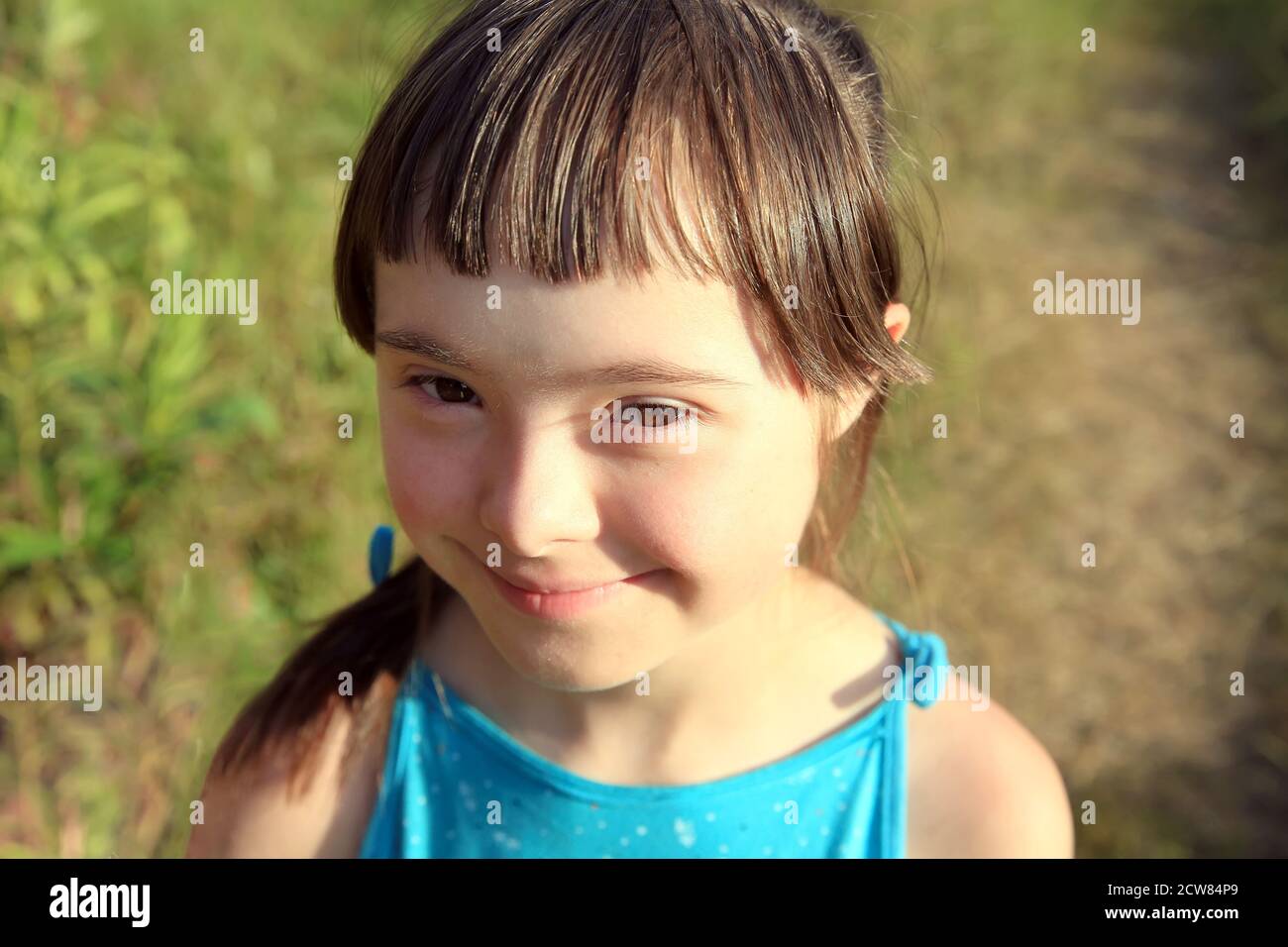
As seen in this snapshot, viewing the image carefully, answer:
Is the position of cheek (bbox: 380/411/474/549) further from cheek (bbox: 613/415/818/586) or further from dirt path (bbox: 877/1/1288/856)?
dirt path (bbox: 877/1/1288/856)

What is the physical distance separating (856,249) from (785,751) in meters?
0.68

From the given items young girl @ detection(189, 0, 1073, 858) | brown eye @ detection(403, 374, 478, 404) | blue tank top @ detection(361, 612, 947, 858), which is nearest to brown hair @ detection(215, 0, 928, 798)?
young girl @ detection(189, 0, 1073, 858)

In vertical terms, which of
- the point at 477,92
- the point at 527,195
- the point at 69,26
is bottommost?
the point at 527,195

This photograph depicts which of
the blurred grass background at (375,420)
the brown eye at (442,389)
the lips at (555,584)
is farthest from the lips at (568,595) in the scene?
the blurred grass background at (375,420)

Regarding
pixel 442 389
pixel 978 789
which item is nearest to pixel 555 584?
pixel 442 389

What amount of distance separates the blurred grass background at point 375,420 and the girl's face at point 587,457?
0.66 m

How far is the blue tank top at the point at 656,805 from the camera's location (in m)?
1.70

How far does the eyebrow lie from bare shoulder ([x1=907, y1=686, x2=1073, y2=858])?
65 centimetres

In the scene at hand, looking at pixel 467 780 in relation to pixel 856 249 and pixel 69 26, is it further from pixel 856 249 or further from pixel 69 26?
pixel 69 26

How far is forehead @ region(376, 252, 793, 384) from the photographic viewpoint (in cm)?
129

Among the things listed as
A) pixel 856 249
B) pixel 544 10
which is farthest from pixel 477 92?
pixel 856 249

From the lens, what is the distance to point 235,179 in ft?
11.5

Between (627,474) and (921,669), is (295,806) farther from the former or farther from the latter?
(921,669)

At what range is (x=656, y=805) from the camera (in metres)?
1.70
